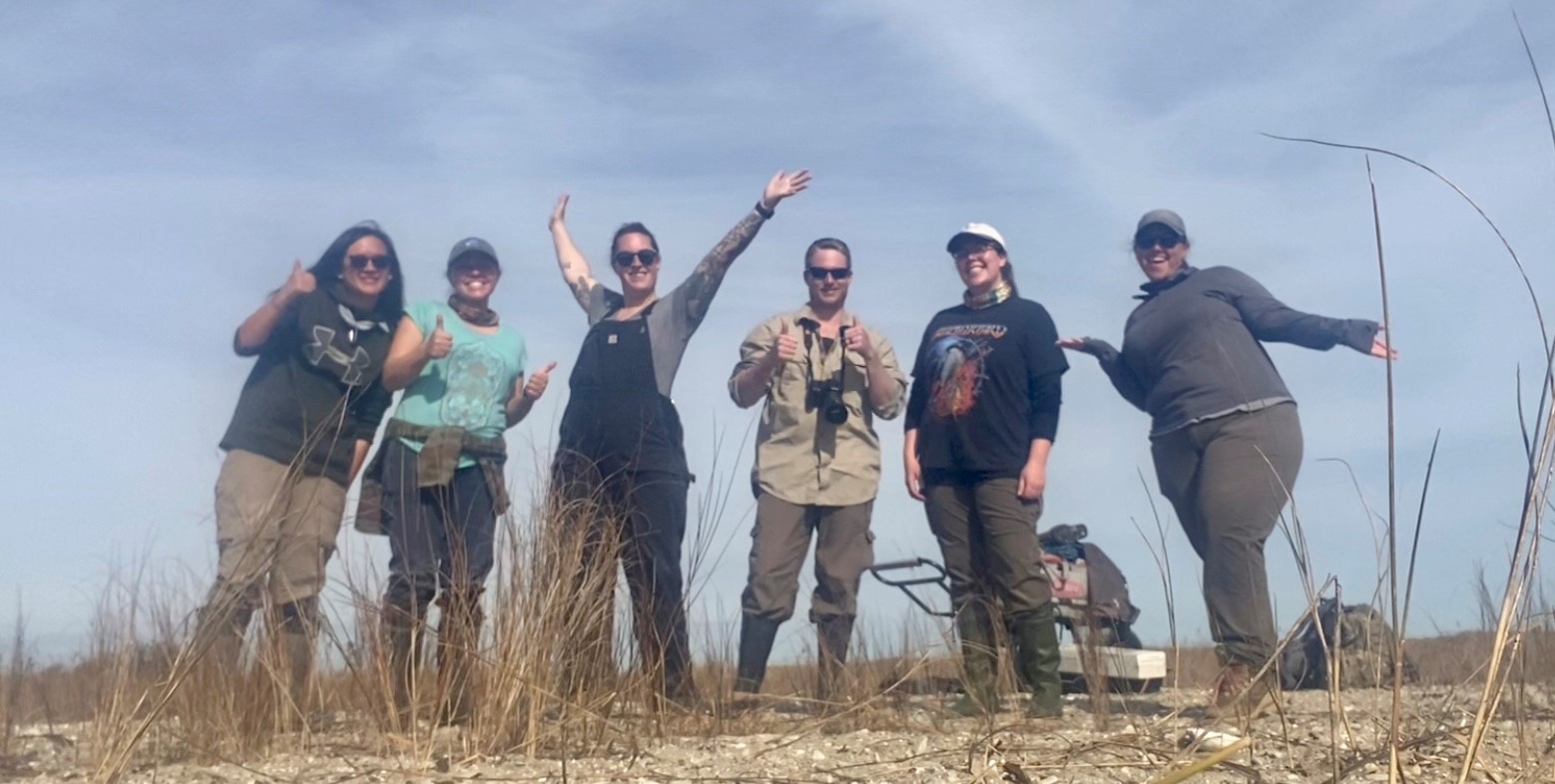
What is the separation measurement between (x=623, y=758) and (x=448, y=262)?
2.21 m

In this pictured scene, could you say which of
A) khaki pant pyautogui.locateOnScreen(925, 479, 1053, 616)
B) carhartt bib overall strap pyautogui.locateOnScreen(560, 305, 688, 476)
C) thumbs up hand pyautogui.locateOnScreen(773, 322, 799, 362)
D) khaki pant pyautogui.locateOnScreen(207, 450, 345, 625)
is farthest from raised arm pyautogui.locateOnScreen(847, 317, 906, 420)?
khaki pant pyautogui.locateOnScreen(207, 450, 345, 625)

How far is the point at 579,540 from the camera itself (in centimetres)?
342

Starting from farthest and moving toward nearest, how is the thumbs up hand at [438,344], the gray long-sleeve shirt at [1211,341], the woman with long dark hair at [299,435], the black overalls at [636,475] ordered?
the gray long-sleeve shirt at [1211,341] < the thumbs up hand at [438,344] < the black overalls at [636,475] < the woman with long dark hair at [299,435]

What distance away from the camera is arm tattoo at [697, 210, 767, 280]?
4902mm

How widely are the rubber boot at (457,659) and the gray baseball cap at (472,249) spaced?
1707mm

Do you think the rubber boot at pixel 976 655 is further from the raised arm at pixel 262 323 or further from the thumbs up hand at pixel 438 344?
the raised arm at pixel 262 323

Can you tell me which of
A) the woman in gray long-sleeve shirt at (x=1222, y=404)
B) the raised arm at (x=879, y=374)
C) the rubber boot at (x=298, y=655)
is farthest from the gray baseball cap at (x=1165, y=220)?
the rubber boot at (x=298, y=655)

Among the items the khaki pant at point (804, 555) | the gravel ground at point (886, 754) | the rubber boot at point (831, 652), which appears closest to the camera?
the gravel ground at point (886, 754)

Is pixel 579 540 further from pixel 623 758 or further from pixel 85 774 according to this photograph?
pixel 85 774

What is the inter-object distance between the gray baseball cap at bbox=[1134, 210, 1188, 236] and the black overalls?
178 cm

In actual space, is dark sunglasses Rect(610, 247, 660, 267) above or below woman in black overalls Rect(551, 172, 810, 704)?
above

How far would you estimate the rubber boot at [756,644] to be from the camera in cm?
454

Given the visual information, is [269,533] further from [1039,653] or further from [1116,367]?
[1116,367]

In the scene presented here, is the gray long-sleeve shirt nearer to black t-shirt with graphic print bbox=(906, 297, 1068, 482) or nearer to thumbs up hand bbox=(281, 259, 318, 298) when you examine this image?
black t-shirt with graphic print bbox=(906, 297, 1068, 482)
